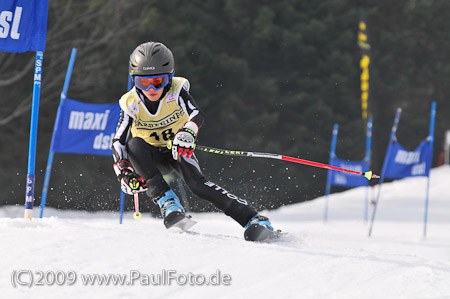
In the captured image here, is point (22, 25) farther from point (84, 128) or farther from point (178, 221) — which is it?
point (84, 128)

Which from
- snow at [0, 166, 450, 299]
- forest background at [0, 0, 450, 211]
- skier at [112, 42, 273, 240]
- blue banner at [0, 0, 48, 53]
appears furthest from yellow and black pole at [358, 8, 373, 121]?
snow at [0, 166, 450, 299]

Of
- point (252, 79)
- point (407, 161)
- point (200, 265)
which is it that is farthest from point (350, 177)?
point (200, 265)

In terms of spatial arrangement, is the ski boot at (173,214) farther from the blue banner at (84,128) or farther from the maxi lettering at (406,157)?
the maxi lettering at (406,157)

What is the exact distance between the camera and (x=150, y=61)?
15.5 feet

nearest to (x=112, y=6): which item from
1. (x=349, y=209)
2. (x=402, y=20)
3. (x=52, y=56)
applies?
(x=52, y=56)

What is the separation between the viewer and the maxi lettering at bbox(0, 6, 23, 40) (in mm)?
4645

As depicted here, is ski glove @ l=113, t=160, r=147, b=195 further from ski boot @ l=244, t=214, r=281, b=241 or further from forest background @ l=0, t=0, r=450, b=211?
forest background @ l=0, t=0, r=450, b=211

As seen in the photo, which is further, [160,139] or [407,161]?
[407,161]

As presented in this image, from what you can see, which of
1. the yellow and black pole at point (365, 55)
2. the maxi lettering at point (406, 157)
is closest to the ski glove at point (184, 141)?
the maxi lettering at point (406, 157)

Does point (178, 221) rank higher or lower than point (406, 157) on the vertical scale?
lower

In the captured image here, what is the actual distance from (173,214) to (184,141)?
569mm

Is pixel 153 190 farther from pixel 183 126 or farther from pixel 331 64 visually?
pixel 331 64

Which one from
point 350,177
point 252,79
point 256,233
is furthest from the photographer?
point 252,79

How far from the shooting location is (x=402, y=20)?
2780cm
